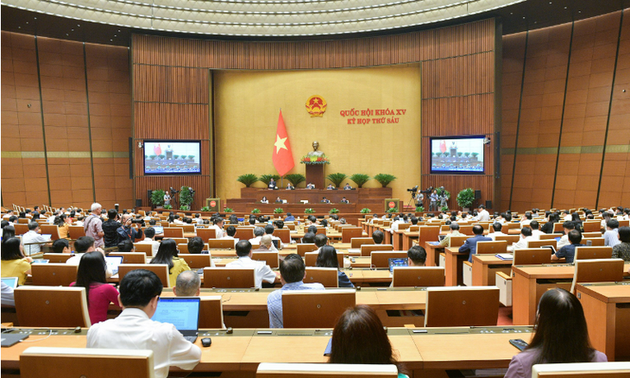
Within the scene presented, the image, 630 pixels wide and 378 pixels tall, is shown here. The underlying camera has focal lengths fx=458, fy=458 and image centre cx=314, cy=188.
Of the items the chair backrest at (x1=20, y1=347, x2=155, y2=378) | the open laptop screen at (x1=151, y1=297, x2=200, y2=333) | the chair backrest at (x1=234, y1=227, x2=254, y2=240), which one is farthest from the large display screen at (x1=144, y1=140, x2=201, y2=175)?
the chair backrest at (x1=20, y1=347, x2=155, y2=378)

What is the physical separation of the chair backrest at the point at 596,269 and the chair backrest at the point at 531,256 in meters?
1.04

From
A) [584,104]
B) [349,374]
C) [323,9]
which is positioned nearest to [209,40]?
[323,9]

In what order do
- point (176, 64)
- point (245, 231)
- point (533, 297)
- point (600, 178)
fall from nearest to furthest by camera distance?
point (533, 297), point (245, 231), point (600, 178), point (176, 64)

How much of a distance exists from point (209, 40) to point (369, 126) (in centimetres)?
768

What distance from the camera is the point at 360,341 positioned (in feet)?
5.58

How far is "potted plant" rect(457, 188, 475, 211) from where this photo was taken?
16.8m

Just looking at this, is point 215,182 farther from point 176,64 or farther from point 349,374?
point 349,374

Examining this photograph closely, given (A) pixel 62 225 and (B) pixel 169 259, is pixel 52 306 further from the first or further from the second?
(A) pixel 62 225

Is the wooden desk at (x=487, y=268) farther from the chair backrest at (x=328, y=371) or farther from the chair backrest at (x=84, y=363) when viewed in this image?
the chair backrest at (x=84, y=363)

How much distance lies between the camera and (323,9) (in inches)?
706

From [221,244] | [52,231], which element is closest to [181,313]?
[221,244]

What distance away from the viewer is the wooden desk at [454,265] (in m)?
6.47

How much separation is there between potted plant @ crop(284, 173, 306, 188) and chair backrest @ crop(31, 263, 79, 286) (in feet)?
51.2

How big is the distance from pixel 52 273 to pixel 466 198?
15024 mm
